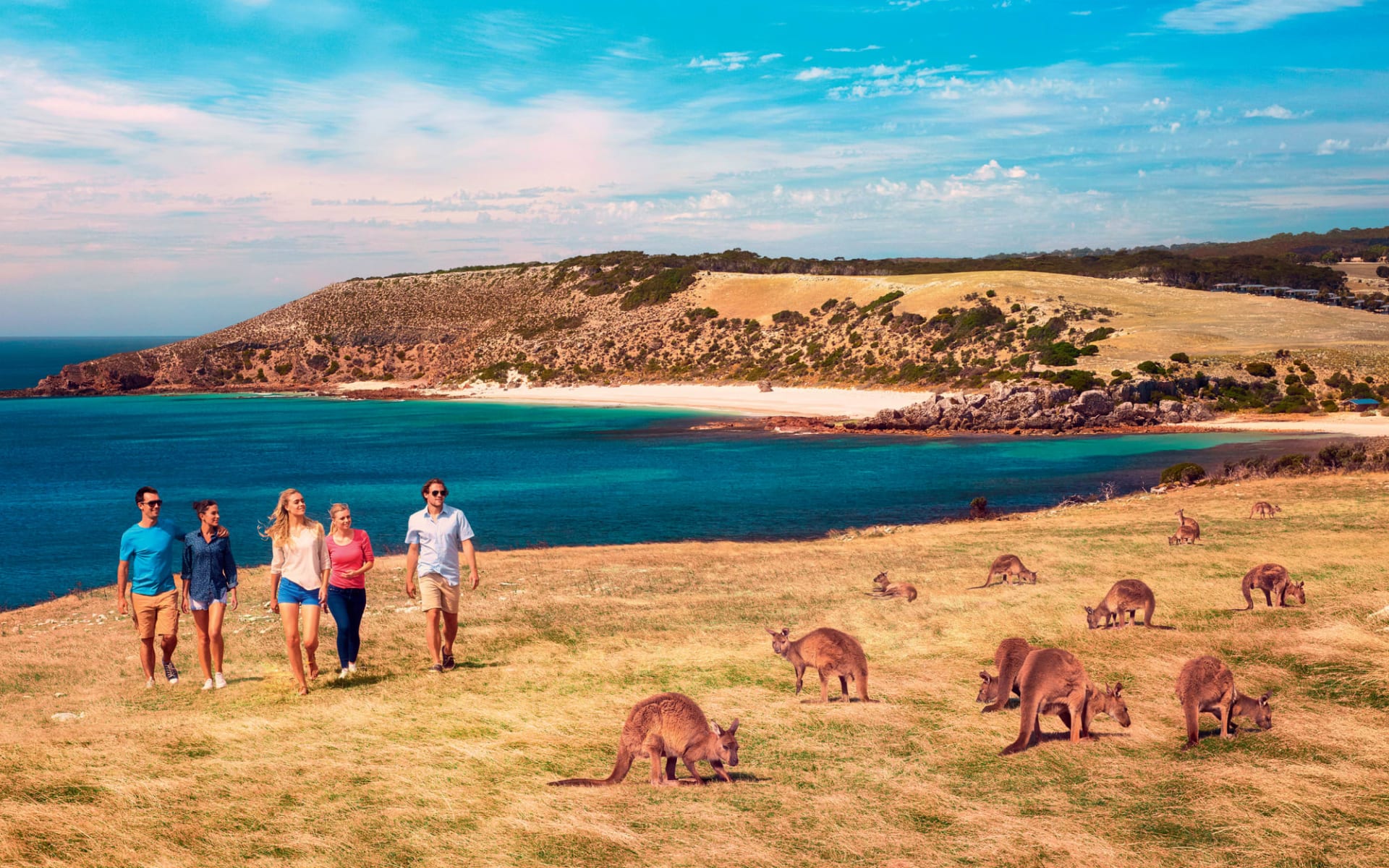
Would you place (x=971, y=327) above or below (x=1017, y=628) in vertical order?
above

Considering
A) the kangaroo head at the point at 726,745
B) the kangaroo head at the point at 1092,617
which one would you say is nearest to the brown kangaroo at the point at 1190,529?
the kangaroo head at the point at 1092,617

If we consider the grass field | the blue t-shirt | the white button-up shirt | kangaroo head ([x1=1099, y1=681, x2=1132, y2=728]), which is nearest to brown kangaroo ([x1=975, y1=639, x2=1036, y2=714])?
the grass field

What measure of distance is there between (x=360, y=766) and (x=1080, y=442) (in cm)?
5992

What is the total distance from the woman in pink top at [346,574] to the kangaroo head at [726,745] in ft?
17.3

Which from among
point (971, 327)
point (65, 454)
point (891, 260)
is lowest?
point (65, 454)

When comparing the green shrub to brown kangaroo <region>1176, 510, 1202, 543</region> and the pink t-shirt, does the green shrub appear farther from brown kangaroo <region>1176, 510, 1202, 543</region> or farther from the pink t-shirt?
the pink t-shirt

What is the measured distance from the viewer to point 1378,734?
9.23m

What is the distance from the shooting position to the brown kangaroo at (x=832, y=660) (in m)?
10.6

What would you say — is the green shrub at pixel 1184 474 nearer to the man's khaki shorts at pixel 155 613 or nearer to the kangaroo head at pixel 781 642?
the kangaroo head at pixel 781 642

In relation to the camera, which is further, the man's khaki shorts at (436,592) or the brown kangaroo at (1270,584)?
the brown kangaroo at (1270,584)

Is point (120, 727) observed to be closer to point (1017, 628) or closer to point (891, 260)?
point (1017, 628)

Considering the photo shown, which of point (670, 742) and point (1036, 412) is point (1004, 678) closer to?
point (670, 742)

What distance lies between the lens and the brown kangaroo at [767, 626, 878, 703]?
10.6 m

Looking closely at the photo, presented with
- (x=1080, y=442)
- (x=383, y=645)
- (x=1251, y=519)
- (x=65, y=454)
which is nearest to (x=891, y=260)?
(x=1080, y=442)
